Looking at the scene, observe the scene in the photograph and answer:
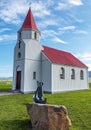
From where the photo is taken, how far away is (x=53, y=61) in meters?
24.4

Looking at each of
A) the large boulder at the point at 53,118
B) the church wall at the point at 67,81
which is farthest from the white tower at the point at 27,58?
the large boulder at the point at 53,118

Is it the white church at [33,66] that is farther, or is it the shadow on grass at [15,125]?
the white church at [33,66]

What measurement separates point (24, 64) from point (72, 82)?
924cm

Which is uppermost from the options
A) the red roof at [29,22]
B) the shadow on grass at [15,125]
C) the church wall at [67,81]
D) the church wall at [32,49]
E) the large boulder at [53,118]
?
the red roof at [29,22]

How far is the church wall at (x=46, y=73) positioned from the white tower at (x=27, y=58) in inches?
23.1

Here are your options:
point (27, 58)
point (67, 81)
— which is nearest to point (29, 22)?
point (27, 58)

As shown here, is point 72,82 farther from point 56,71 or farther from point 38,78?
point 38,78

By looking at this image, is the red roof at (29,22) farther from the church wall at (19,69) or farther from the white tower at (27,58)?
the church wall at (19,69)

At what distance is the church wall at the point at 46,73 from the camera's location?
23938 mm

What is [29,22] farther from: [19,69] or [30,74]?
[30,74]

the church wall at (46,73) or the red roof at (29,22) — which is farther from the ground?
the red roof at (29,22)

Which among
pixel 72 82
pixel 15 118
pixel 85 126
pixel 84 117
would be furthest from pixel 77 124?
pixel 72 82

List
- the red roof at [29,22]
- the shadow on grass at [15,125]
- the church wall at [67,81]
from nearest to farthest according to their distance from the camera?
the shadow on grass at [15,125]
the church wall at [67,81]
the red roof at [29,22]

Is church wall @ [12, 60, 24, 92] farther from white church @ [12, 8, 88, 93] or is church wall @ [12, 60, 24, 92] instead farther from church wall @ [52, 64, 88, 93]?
church wall @ [52, 64, 88, 93]
